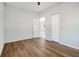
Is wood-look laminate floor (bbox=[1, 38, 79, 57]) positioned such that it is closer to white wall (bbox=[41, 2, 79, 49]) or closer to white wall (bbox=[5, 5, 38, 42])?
white wall (bbox=[41, 2, 79, 49])

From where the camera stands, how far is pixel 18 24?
227 inches

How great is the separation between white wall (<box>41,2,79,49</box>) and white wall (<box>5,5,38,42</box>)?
2.64 meters

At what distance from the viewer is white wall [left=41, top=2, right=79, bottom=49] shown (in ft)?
12.3

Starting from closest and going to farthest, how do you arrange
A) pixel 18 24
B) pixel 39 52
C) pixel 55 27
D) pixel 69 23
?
pixel 39 52 → pixel 69 23 → pixel 55 27 → pixel 18 24

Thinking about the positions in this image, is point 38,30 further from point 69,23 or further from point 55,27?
point 69,23

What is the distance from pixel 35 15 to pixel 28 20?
3.37ft

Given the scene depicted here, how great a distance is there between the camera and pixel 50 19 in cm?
583

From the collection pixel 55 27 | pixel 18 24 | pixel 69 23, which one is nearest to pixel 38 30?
pixel 18 24

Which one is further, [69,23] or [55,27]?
[55,27]

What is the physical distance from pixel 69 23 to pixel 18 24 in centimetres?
367

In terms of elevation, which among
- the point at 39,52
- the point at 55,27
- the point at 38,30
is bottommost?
the point at 39,52

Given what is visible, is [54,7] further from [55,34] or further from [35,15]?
[35,15]

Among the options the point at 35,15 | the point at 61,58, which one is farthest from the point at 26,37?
the point at 61,58

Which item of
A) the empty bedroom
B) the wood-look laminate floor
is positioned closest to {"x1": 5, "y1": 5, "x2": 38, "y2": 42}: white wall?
the empty bedroom
